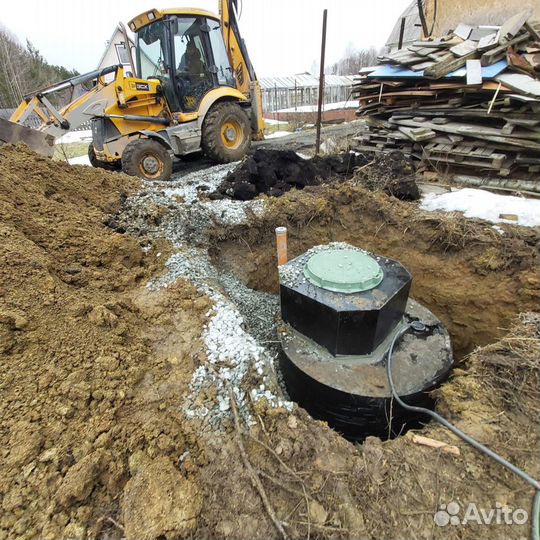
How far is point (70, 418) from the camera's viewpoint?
158 centimetres

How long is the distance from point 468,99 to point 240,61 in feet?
16.2

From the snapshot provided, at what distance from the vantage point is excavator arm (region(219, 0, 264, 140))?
632 cm

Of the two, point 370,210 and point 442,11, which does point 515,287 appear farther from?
point 442,11

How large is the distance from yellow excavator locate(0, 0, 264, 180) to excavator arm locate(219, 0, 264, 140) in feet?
0.06

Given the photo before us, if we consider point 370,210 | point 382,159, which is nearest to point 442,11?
point 382,159

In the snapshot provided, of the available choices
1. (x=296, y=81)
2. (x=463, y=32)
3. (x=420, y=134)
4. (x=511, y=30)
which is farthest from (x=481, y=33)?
(x=296, y=81)

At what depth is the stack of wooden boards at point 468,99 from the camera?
4.41m

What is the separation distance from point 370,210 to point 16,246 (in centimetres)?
373

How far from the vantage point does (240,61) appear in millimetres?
7070

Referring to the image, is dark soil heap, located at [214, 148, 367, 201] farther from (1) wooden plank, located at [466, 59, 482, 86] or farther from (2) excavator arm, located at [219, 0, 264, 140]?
(2) excavator arm, located at [219, 0, 264, 140]

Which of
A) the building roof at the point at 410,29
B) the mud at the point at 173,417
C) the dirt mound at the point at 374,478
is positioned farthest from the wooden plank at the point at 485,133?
the building roof at the point at 410,29

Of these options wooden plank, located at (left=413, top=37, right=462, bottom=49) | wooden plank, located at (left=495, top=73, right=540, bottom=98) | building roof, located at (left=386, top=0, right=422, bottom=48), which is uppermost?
building roof, located at (left=386, top=0, right=422, bottom=48)

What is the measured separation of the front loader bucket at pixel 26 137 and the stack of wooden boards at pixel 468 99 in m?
5.72

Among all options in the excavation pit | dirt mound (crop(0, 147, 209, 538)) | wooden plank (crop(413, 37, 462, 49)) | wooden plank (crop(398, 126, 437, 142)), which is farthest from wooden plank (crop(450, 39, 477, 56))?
dirt mound (crop(0, 147, 209, 538))
